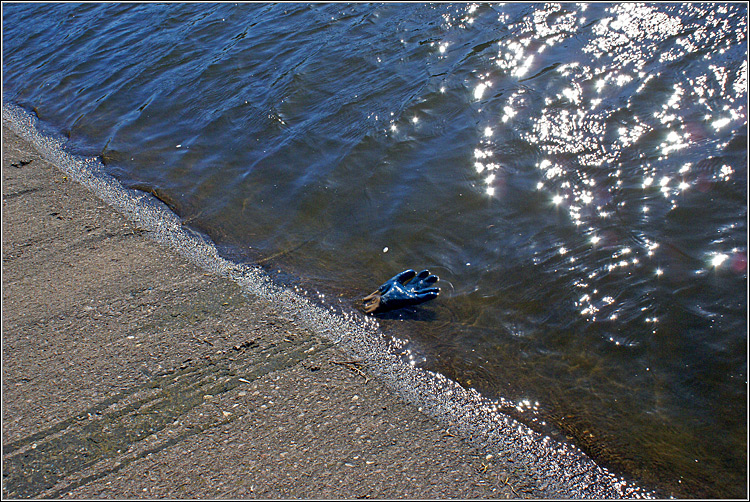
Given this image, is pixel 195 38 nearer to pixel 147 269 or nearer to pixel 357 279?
pixel 147 269

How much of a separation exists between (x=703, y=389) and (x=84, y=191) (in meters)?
5.71

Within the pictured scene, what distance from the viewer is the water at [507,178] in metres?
3.66

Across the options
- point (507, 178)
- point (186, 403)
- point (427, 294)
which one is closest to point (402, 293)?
point (427, 294)

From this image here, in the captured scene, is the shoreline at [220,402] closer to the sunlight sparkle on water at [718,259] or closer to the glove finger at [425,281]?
the glove finger at [425,281]

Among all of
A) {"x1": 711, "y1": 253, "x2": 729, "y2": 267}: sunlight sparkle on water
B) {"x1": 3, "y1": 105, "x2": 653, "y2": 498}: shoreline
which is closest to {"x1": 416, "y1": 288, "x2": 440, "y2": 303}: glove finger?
{"x1": 3, "y1": 105, "x2": 653, "y2": 498}: shoreline

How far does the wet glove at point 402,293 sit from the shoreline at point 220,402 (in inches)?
7.3

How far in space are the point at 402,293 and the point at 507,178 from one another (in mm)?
1832

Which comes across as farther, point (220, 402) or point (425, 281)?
point (425, 281)

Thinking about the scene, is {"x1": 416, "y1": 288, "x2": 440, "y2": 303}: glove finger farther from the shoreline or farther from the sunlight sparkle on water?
the sunlight sparkle on water

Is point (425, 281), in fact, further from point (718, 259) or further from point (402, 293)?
point (718, 259)

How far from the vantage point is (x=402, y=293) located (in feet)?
13.8

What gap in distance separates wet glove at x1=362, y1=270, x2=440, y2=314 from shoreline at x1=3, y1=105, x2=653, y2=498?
0.61 ft

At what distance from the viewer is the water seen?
12.0 feet

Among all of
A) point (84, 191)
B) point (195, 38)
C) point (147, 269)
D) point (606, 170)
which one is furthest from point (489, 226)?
point (195, 38)
